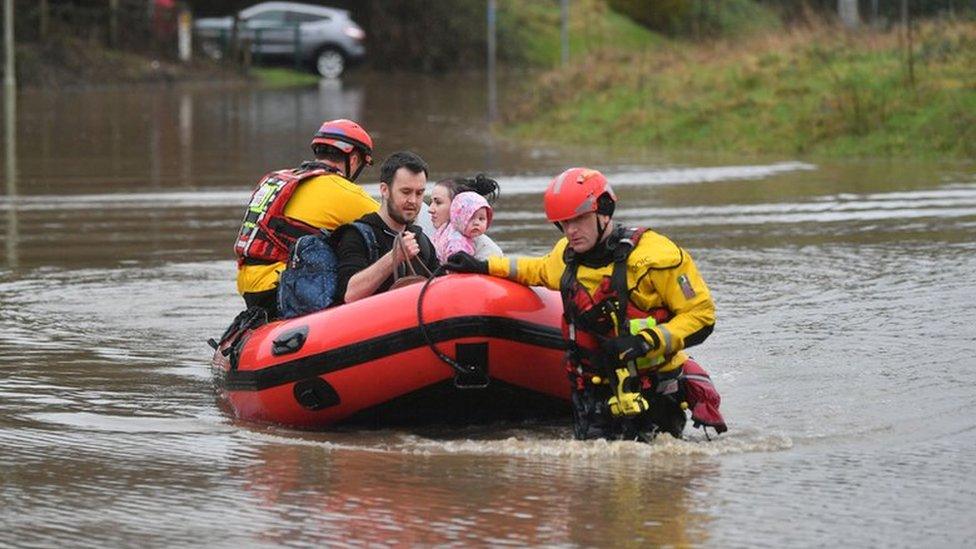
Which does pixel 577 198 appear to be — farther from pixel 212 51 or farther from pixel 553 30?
pixel 553 30

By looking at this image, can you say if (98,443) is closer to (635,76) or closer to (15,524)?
(15,524)

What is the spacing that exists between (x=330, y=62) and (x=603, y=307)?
4070 centimetres

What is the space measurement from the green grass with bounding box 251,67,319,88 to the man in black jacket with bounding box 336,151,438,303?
1349 inches

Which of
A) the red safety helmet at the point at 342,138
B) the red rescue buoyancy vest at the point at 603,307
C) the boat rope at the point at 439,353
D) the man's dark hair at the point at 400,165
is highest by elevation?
the red safety helmet at the point at 342,138

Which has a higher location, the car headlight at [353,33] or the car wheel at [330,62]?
the car headlight at [353,33]

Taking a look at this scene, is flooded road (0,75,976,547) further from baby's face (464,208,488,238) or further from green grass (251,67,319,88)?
green grass (251,67,319,88)

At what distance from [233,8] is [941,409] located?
4505cm

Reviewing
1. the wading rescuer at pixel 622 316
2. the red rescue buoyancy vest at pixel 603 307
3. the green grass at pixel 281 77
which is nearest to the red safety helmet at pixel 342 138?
the wading rescuer at pixel 622 316

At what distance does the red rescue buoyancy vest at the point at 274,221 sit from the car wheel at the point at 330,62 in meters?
38.8

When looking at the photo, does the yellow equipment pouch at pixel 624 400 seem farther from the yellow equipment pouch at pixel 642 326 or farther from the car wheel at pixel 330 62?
the car wheel at pixel 330 62

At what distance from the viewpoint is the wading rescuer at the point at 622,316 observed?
7.97m

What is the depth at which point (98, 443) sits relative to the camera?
8.37 metres

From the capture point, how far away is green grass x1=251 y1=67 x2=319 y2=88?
145ft

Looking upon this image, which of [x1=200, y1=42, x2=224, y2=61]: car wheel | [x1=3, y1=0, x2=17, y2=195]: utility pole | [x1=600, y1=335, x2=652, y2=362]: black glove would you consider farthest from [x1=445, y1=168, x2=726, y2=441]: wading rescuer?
[x1=200, y1=42, x2=224, y2=61]: car wheel
